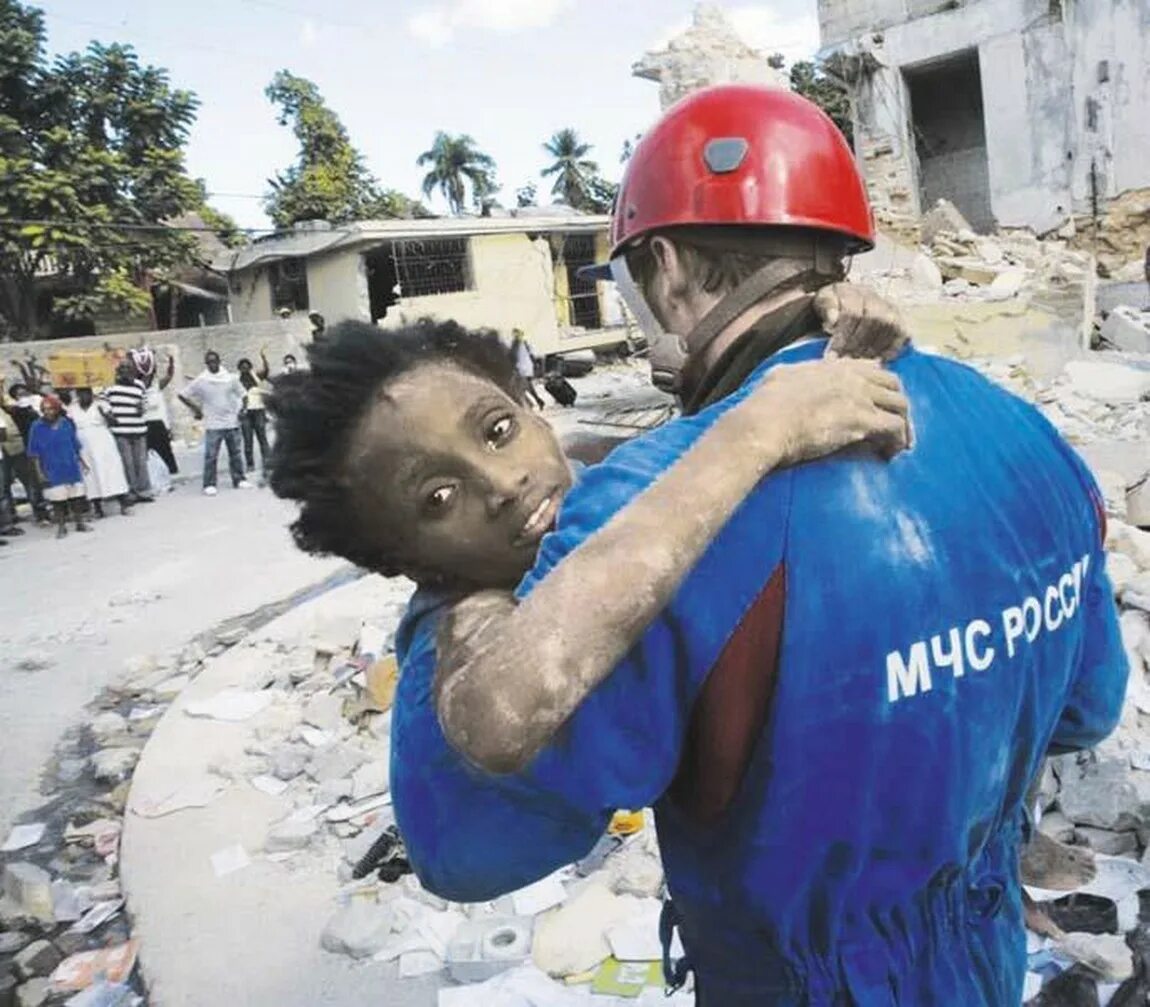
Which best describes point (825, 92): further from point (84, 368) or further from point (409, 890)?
point (409, 890)

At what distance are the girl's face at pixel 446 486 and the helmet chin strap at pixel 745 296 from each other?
217 mm

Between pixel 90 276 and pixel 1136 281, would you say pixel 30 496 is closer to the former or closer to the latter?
pixel 90 276

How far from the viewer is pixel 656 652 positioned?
79 cm

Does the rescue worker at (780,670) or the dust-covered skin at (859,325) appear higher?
the dust-covered skin at (859,325)

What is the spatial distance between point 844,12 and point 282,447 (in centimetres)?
2438

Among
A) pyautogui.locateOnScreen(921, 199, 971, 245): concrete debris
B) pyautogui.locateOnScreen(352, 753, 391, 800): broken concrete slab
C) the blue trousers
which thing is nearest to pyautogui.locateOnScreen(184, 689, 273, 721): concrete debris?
pyautogui.locateOnScreen(352, 753, 391, 800): broken concrete slab

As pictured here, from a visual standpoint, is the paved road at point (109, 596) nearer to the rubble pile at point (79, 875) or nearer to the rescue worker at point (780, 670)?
the rubble pile at point (79, 875)

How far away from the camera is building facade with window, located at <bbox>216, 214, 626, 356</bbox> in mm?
21031

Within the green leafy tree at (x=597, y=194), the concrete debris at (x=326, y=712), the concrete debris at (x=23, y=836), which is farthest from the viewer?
the green leafy tree at (x=597, y=194)

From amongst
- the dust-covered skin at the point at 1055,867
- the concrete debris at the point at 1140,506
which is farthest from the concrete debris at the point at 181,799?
the concrete debris at the point at 1140,506

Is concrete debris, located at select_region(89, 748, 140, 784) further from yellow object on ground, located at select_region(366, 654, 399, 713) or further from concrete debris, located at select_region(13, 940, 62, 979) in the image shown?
concrete debris, located at select_region(13, 940, 62, 979)

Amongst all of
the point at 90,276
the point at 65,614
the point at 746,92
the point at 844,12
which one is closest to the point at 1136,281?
the point at 844,12

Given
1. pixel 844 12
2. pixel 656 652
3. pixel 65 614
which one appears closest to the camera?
pixel 656 652

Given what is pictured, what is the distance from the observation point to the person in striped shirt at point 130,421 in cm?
1052
